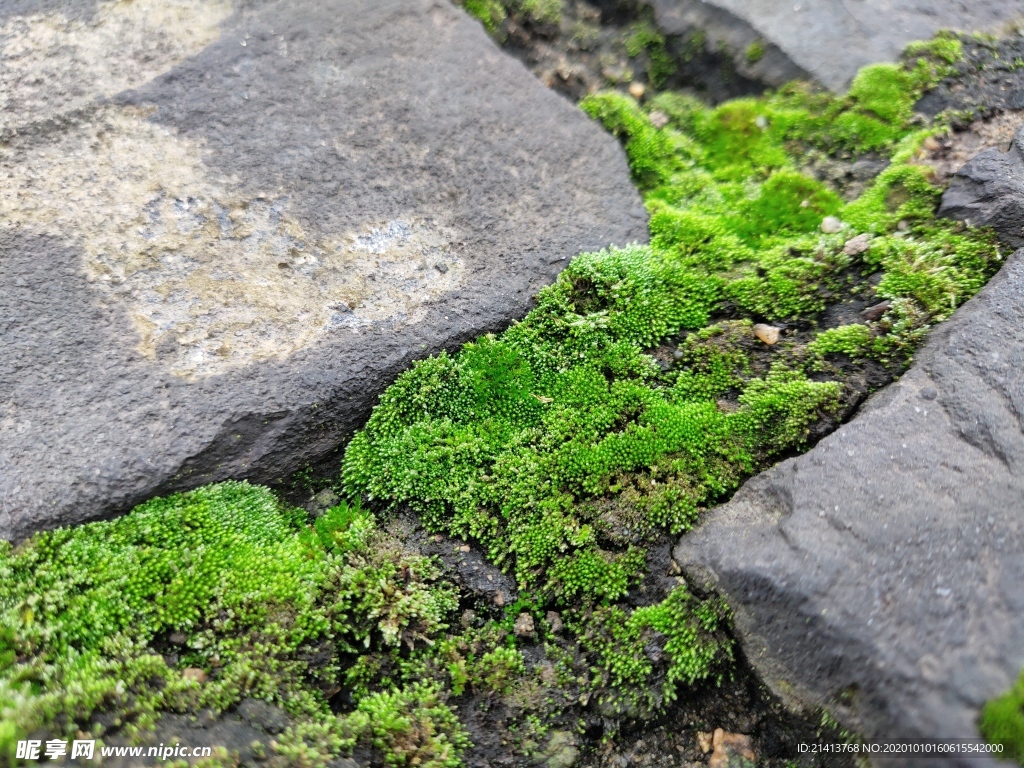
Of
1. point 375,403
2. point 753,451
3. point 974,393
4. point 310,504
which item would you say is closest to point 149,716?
point 310,504

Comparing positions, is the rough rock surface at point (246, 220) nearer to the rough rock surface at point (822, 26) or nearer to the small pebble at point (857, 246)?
the small pebble at point (857, 246)

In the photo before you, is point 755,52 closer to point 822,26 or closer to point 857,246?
point 822,26

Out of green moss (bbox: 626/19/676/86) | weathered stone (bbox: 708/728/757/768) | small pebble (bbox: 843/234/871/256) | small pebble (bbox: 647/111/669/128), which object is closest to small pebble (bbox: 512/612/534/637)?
weathered stone (bbox: 708/728/757/768)

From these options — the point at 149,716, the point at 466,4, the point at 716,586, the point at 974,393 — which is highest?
the point at 466,4

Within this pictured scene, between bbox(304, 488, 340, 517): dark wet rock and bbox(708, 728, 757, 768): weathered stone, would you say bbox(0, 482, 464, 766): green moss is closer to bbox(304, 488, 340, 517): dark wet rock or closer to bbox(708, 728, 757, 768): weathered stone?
bbox(304, 488, 340, 517): dark wet rock

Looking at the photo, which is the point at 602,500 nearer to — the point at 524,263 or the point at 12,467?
the point at 524,263

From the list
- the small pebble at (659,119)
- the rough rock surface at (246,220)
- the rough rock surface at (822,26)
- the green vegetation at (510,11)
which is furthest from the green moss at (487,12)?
the small pebble at (659,119)
